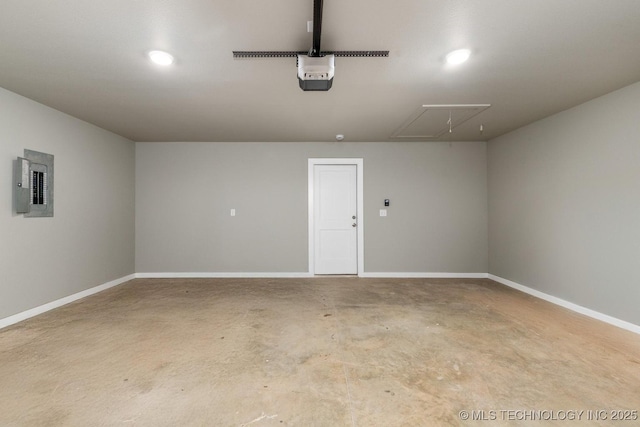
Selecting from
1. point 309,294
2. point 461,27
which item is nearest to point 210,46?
point 461,27

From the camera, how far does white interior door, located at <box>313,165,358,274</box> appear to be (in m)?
5.18

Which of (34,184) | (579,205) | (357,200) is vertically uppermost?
(34,184)

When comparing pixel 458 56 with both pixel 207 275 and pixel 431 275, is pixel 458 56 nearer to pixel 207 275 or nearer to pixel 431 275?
pixel 431 275

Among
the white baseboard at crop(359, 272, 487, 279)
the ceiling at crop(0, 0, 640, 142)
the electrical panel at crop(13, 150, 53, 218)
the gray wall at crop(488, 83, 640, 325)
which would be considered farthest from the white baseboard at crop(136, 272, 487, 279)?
the ceiling at crop(0, 0, 640, 142)

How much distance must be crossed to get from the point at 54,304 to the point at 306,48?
435cm

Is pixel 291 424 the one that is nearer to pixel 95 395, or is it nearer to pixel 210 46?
pixel 95 395

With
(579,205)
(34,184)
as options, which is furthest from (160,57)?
(579,205)

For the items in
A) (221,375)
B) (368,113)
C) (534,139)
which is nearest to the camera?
(221,375)

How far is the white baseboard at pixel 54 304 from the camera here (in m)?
2.99

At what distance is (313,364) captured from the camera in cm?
220

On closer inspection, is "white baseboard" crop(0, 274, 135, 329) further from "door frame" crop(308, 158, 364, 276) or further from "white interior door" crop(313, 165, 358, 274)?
"white interior door" crop(313, 165, 358, 274)

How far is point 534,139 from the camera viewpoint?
4.02 metres

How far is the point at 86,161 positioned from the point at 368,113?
418 cm

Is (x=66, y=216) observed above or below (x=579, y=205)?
below
